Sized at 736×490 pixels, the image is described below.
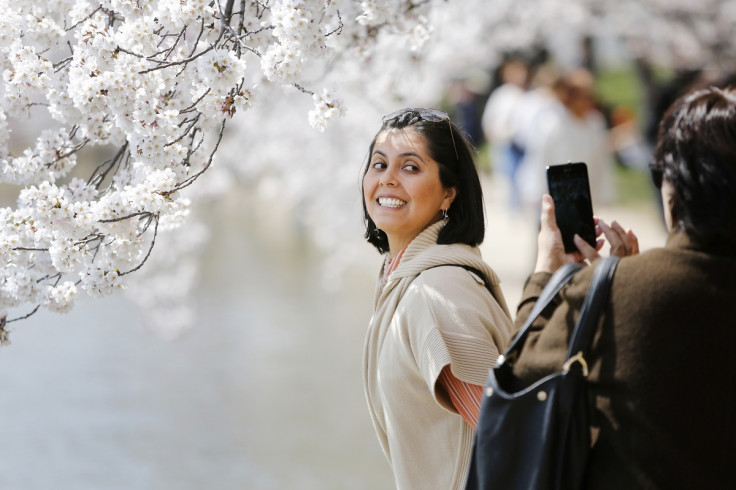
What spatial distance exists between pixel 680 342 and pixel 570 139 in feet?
25.4

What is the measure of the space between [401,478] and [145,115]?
1174 millimetres

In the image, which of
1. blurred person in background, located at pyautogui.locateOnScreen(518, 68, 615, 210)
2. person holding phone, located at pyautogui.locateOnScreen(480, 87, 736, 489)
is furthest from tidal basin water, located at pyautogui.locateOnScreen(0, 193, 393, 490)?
person holding phone, located at pyautogui.locateOnScreen(480, 87, 736, 489)

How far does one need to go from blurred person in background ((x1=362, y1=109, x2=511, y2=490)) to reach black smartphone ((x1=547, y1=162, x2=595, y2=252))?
11.2 inches

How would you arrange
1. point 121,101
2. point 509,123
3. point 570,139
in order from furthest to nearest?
1. point 509,123
2. point 570,139
3. point 121,101

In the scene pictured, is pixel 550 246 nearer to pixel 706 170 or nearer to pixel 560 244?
pixel 560 244

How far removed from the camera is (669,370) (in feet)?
6.29

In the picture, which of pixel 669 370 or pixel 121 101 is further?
pixel 121 101

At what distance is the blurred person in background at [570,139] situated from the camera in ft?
31.0

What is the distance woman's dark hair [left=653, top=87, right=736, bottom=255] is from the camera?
6.34ft

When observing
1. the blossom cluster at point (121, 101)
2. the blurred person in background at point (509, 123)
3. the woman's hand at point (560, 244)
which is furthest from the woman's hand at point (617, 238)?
the blurred person in background at point (509, 123)

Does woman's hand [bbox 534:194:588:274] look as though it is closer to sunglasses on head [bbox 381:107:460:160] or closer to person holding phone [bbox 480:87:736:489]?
person holding phone [bbox 480:87:736:489]

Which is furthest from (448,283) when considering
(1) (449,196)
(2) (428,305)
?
(1) (449,196)

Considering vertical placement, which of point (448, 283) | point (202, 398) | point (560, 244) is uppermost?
point (202, 398)

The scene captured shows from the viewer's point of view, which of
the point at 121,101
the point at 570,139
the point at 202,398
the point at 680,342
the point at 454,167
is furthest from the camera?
→ the point at 570,139
